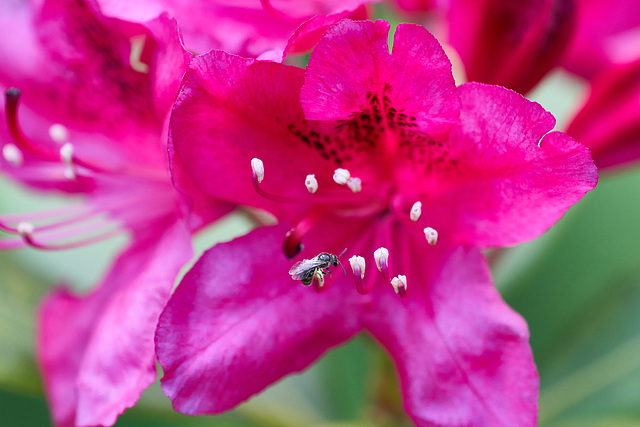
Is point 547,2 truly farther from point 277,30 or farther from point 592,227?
point 592,227

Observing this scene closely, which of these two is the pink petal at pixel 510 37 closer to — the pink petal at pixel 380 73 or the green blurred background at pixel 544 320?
the pink petal at pixel 380 73

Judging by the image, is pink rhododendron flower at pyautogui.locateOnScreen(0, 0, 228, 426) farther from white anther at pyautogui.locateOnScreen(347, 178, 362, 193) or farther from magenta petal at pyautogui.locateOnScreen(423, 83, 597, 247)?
→ magenta petal at pyautogui.locateOnScreen(423, 83, 597, 247)

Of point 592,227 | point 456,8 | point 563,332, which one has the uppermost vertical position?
point 456,8

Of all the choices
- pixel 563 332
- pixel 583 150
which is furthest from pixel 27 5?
pixel 563 332

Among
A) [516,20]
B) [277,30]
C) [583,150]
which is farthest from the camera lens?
[516,20]

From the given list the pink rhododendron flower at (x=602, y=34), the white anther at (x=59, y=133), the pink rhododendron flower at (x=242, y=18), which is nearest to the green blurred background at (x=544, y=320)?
the pink rhododendron flower at (x=602, y=34)

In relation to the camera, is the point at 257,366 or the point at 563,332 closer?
the point at 257,366
